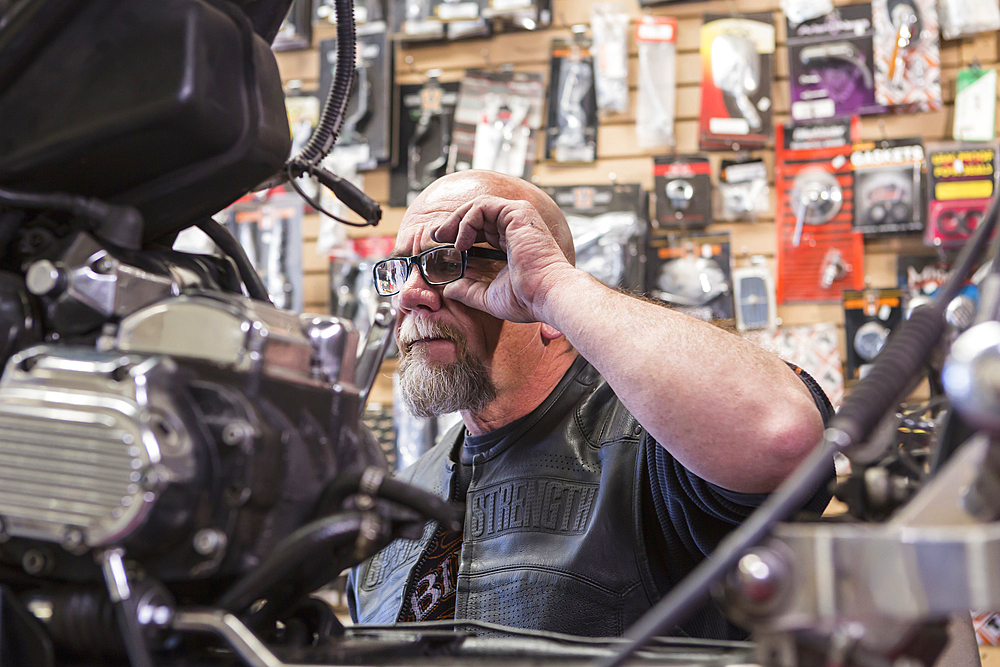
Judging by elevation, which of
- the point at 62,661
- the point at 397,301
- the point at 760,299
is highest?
the point at 62,661

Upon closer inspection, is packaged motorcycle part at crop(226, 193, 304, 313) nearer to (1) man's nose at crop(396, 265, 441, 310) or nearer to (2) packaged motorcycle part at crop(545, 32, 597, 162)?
(2) packaged motorcycle part at crop(545, 32, 597, 162)

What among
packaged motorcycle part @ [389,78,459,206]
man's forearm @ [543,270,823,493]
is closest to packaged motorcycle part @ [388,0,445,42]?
packaged motorcycle part @ [389,78,459,206]

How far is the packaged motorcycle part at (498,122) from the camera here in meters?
2.81

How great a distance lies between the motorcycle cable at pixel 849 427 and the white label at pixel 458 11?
8.25 ft

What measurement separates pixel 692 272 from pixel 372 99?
124cm

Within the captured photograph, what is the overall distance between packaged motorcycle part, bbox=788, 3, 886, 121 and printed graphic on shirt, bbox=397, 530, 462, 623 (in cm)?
180

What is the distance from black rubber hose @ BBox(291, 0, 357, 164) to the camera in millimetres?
895

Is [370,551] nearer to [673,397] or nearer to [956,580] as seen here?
[956,580]

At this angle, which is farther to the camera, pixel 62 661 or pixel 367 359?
pixel 367 359

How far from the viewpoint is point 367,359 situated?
1157 millimetres

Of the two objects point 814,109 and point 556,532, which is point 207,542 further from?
point 814,109

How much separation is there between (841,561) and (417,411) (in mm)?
1388

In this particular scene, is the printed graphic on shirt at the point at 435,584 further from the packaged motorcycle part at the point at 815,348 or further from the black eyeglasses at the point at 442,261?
the packaged motorcycle part at the point at 815,348

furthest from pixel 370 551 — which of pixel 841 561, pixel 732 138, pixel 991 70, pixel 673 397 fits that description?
pixel 991 70
